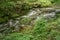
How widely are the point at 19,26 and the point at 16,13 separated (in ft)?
3.08

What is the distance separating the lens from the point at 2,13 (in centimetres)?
812

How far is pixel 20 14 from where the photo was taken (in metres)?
9.05

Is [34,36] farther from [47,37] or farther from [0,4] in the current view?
[0,4]

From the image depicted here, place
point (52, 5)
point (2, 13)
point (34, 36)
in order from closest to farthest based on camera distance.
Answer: point (34, 36) → point (2, 13) → point (52, 5)

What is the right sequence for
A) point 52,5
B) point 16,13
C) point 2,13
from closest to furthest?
point 2,13 → point 16,13 → point 52,5

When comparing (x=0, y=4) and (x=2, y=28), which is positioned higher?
(x=0, y=4)

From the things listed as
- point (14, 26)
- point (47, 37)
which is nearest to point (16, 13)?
point (14, 26)

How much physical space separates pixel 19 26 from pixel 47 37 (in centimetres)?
164

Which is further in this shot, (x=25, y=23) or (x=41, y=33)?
(x=25, y=23)

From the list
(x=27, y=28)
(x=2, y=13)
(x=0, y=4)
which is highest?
(x=0, y=4)

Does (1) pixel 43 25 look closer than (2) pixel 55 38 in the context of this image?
No

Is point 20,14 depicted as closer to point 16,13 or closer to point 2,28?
point 16,13

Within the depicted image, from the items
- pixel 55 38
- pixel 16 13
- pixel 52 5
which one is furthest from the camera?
pixel 52 5

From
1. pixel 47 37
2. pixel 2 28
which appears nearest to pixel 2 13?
pixel 2 28
